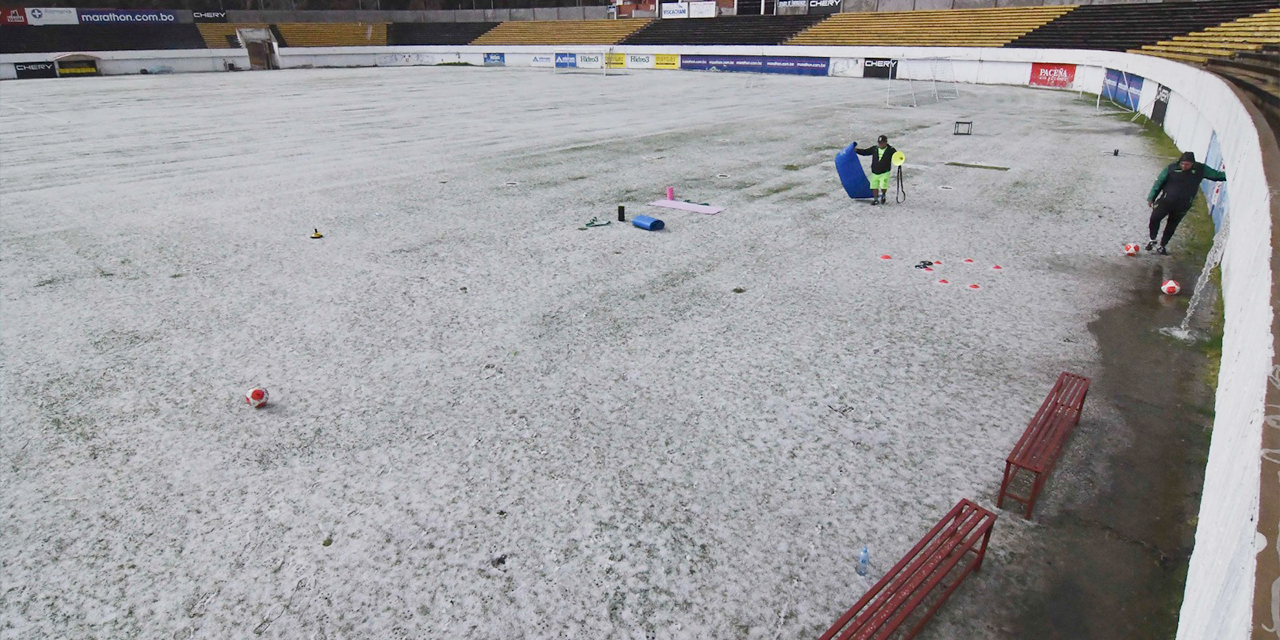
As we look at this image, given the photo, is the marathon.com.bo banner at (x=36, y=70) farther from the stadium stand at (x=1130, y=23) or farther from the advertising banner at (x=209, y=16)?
the stadium stand at (x=1130, y=23)

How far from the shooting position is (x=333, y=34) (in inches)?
2394

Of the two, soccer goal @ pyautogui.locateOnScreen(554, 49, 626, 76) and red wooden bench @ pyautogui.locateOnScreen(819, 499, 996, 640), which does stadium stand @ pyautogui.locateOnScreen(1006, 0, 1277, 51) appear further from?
red wooden bench @ pyautogui.locateOnScreen(819, 499, 996, 640)

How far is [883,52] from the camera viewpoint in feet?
128

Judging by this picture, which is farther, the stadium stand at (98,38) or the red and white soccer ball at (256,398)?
the stadium stand at (98,38)

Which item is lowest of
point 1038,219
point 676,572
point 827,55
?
point 676,572

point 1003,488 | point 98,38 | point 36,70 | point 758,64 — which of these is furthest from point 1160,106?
point 98,38

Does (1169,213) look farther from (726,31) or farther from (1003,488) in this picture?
(726,31)

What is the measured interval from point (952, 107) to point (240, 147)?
22.7 m

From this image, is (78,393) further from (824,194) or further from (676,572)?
(824,194)

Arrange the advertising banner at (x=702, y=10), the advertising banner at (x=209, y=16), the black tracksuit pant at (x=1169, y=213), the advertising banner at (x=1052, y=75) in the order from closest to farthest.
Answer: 1. the black tracksuit pant at (x=1169, y=213)
2. the advertising banner at (x=1052, y=75)
3. the advertising banner at (x=702, y=10)
4. the advertising banner at (x=209, y=16)

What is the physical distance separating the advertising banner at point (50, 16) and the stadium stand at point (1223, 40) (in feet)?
216

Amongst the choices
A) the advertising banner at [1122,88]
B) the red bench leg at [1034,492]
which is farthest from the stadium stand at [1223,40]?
the red bench leg at [1034,492]

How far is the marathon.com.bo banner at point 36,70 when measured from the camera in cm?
4447

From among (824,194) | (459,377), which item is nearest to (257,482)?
(459,377)
